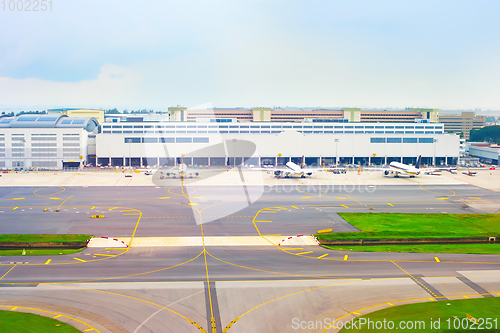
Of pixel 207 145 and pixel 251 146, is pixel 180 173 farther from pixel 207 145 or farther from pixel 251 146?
pixel 251 146

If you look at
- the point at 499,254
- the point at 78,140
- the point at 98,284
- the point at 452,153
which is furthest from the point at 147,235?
the point at 452,153

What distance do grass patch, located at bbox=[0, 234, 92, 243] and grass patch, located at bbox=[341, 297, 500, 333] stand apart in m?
37.1

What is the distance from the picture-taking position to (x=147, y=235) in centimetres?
5512

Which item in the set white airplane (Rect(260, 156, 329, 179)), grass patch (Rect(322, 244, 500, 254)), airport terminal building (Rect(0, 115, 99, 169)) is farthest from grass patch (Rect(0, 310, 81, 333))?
airport terminal building (Rect(0, 115, 99, 169))

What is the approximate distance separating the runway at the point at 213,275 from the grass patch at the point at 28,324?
1262 millimetres

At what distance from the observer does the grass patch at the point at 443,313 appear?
31391 mm

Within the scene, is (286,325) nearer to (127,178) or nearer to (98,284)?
(98,284)

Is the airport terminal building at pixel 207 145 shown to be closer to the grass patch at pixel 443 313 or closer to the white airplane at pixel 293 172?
the white airplane at pixel 293 172

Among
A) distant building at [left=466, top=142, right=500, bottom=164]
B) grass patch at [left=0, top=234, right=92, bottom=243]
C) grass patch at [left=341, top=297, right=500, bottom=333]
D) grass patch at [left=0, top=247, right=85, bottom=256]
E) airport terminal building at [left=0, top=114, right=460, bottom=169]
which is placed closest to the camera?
grass patch at [left=341, top=297, right=500, bottom=333]

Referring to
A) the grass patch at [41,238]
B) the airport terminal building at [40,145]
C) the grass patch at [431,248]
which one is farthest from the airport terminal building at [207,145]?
the grass patch at [431,248]

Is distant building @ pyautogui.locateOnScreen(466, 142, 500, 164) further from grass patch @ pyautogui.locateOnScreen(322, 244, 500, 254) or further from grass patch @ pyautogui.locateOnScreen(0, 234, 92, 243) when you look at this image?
grass patch @ pyautogui.locateOnScreen(0, 234, 92, 243)

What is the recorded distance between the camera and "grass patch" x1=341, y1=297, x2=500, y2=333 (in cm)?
3139

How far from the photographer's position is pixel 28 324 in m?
30.9

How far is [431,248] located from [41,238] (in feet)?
171
